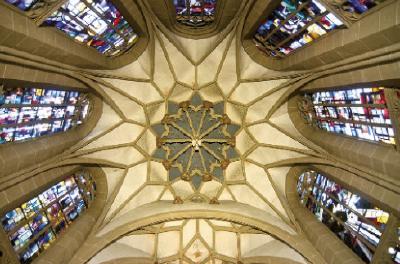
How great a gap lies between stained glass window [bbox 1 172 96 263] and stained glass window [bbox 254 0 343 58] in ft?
24.9

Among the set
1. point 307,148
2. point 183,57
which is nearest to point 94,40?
point 183,57

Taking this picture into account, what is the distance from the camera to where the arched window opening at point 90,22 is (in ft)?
28.5

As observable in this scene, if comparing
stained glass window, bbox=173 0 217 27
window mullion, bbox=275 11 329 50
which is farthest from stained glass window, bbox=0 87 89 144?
window mullion, bbox=275 11 329 50

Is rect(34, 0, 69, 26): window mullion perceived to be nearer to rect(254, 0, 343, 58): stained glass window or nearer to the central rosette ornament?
rect(254, 0, 343, 58): stained glass window

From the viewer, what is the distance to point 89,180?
13.6 metres

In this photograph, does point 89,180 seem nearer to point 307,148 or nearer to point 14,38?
point 14,38

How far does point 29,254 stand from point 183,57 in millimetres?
7994

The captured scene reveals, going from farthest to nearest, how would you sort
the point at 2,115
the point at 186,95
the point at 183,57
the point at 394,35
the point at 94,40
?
the point at 186,95, the point at 183,57, the point at 94,40, the point at 2,115, the point at 394,35

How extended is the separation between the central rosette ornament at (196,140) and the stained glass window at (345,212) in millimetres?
3175

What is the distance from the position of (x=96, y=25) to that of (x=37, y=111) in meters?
2.99

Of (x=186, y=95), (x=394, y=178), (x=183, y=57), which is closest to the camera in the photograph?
(x=394, y=178)

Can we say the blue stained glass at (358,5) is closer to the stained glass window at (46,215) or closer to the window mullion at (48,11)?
the window mullion at (48,11)

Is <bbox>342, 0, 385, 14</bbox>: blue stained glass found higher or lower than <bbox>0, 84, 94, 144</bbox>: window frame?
higher

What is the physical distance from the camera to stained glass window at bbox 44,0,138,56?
10.1 metres
